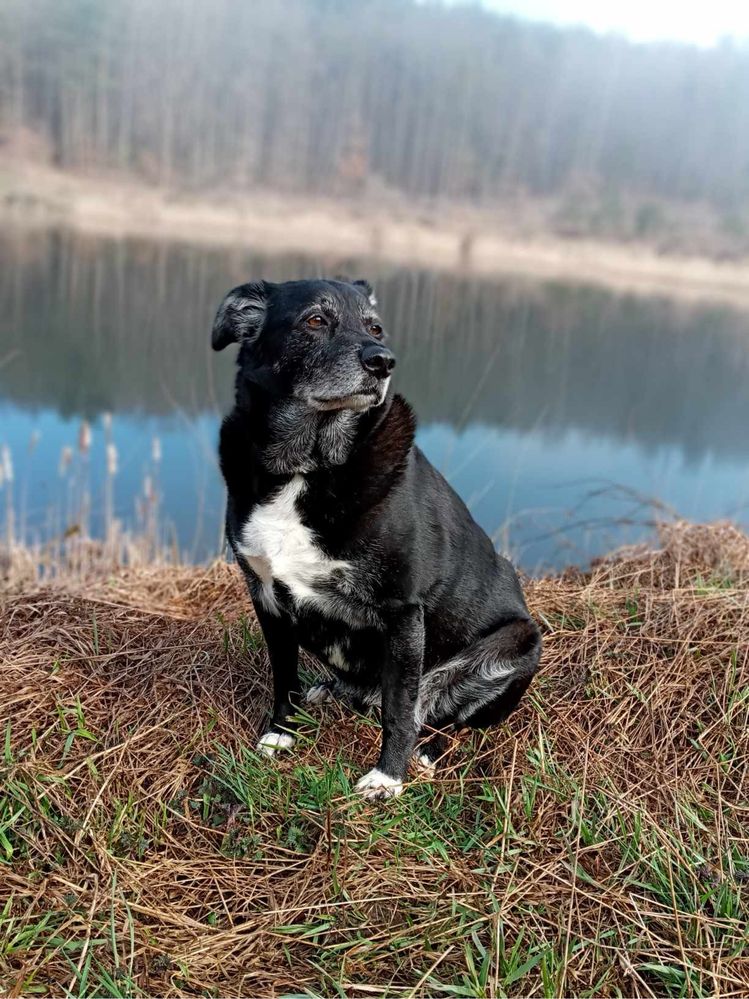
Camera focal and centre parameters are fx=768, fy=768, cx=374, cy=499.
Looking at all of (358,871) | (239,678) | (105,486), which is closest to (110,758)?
(239,678)

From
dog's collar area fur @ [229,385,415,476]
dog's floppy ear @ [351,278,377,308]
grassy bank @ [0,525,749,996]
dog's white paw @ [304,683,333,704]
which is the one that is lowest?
dog's white paw @ [304,683,333,704]

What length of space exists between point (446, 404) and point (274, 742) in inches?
309

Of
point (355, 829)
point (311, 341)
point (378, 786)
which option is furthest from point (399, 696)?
point (311, 341)

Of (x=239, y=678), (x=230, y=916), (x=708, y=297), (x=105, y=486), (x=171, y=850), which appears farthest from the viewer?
(x=708, y=297)

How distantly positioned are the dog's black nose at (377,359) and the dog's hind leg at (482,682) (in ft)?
3.59

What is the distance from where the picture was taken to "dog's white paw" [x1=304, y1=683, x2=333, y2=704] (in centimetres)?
308

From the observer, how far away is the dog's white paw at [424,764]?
2684 millimetres

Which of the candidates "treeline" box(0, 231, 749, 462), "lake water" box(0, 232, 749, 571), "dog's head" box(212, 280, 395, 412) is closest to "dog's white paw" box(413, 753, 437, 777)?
"dog's head" box(212, 280, 395, 412)

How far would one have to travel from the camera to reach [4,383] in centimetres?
1047

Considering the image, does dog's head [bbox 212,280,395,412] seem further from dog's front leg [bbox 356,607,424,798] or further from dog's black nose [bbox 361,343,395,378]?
dog's front leg [bbox 356,607,424,798]

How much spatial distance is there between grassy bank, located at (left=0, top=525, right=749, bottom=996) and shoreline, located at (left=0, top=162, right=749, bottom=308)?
2084 cm

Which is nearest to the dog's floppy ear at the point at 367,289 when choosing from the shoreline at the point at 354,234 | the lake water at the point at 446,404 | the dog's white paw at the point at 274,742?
the dog's white paw at the point at 274,742

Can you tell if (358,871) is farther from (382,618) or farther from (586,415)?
(586,415)

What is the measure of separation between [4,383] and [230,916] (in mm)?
9999
